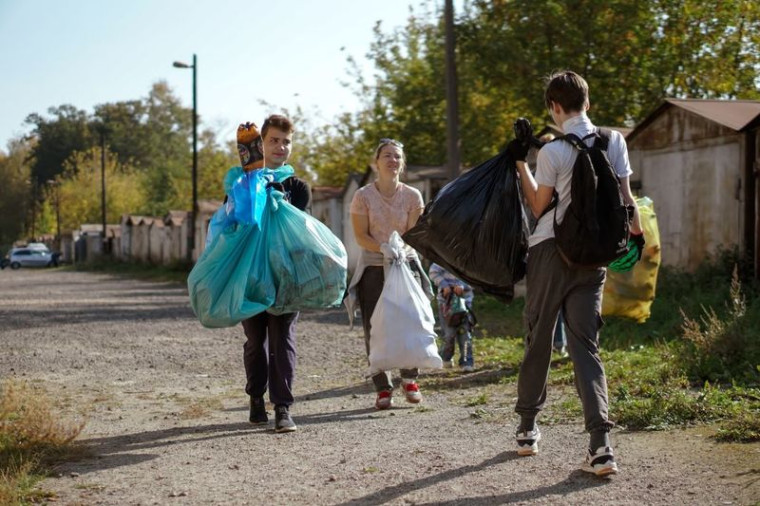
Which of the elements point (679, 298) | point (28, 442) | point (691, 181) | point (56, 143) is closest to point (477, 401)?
point (28, 442)

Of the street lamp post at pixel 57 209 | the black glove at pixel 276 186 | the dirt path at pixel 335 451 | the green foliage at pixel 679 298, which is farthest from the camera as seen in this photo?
the street lamp post at pixel 57 209

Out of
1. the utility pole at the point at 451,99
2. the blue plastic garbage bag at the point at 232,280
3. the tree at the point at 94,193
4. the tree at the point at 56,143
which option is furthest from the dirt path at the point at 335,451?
the tree at the point at 56,143

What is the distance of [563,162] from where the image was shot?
493 cm

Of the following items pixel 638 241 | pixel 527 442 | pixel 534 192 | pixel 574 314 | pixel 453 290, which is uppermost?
pixel 534 192

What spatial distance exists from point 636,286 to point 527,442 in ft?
14.1

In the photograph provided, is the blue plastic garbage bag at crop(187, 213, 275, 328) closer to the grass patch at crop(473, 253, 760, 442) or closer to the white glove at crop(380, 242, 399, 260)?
the white glove at crop(380, 242, 399, 260)

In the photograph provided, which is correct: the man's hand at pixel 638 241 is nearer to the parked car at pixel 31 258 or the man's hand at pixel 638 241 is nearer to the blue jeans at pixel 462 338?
the blue jeans at pixel 462 338

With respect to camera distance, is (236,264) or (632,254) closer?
(632,254)

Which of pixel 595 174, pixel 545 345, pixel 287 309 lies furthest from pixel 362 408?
pixel 595 174

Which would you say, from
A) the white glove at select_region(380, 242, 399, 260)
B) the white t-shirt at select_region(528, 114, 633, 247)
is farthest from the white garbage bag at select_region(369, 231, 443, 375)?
the white t-shirt at select_region(528, 114, 633, 247)

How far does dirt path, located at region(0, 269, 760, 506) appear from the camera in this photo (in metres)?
4.63

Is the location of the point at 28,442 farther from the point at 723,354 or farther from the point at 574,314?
the point at 723,354

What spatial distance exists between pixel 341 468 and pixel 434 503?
0.88m

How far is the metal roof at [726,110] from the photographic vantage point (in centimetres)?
1455
